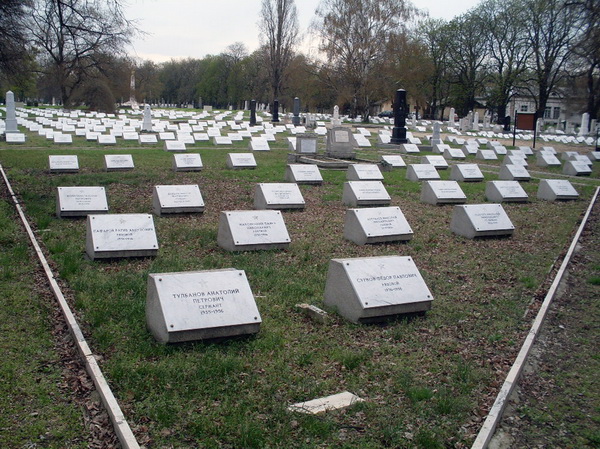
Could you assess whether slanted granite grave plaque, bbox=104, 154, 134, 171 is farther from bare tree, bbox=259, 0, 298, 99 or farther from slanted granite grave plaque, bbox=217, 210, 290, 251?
bare tree, bbox=259, 0, 298, 99

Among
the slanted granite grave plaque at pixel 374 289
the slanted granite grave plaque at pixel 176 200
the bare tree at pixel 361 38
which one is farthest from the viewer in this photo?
the bare tree at pixel 361 38

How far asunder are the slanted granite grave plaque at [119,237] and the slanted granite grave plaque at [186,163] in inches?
358

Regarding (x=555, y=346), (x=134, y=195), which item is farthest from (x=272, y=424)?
(x=134, y=195)

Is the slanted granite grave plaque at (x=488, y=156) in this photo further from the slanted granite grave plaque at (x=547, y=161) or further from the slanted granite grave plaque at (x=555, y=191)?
the slanted granite grave plaque at (x=555, y=191)

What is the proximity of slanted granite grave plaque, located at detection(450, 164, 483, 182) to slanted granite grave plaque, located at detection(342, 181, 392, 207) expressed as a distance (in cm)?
586

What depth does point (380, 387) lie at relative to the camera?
15.5 ft

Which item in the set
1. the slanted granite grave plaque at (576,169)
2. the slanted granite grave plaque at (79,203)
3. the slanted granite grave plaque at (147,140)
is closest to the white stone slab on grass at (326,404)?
Answer: the slanted granite grave plaque at (79,203)

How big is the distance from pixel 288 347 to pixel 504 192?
418 inches

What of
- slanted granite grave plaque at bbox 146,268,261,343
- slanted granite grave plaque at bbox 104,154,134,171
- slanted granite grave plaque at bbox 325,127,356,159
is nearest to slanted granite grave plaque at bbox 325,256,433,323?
slanted granite grave plaque at bbox 146,268,261,343

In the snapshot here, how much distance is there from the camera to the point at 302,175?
1550 centimetres

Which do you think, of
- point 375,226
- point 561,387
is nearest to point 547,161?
point 375,226

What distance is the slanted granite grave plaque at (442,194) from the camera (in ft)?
44.8

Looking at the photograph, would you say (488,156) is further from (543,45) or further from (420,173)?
(543,45)

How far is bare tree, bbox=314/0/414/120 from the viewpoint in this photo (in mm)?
55219
